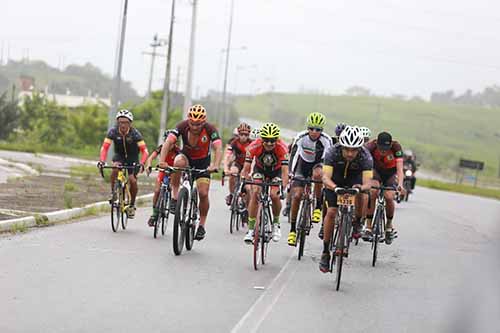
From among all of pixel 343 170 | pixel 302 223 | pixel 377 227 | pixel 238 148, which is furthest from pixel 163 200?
pixel 343 170

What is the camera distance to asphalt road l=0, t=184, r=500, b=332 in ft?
26.7

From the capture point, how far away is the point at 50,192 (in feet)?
74.4

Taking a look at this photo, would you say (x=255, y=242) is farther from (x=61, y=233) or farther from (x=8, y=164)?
(x=8, y=164)

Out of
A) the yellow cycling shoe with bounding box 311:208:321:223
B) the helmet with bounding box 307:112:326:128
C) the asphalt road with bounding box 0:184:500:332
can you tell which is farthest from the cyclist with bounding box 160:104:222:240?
the yellow cycling shoe with bounding box 311:208:321:223

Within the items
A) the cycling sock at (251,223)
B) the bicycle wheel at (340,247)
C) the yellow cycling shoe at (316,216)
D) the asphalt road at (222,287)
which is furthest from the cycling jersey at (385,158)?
the bicycle wheel at (340,247)

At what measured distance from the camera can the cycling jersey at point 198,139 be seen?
1384 cm

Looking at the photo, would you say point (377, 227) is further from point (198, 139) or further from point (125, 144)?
point (125, 144)

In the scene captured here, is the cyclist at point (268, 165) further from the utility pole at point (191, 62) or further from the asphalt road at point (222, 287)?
the utility pole at point (191, 62)

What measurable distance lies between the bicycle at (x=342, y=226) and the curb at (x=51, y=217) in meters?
5.66

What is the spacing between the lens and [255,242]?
41.0 ft

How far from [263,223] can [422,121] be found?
128 m

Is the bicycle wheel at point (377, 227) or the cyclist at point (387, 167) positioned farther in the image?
the cyclist at point (387, 167)

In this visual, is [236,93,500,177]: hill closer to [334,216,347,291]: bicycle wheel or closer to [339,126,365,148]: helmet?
[339,126,365,148]: helmet

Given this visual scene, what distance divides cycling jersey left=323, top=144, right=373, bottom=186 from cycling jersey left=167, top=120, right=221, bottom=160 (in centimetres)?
239
